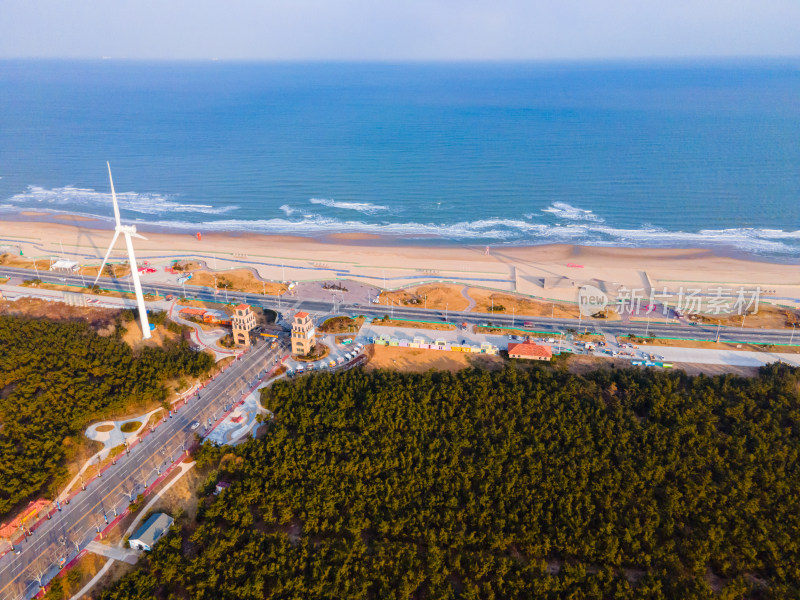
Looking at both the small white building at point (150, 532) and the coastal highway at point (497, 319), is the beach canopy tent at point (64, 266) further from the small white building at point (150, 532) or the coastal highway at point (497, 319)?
the small white building at point (150, 532)

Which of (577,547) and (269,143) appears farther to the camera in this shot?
(269,143)

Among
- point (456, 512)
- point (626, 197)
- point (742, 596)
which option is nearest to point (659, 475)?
point (742, 596)

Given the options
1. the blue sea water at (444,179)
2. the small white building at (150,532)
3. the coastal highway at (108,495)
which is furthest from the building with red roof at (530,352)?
the blue sea water at (444,179)

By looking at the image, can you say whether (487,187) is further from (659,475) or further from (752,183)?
(659,475)

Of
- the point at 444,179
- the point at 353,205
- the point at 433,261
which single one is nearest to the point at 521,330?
the point at 433,261

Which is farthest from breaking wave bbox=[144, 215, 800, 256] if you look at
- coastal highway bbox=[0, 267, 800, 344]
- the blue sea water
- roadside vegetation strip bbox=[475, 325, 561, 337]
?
roadside vegetation strip bbox=[475, 325, 561, 337]
